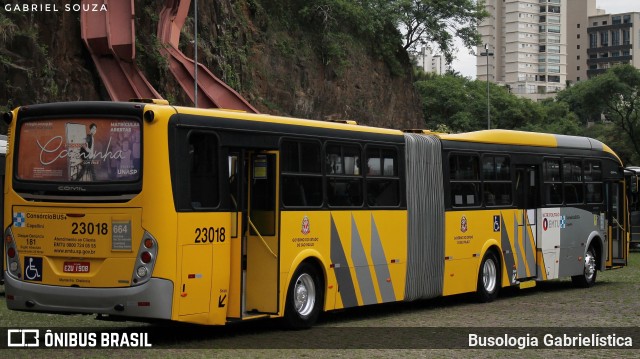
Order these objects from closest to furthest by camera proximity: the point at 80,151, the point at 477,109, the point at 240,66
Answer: the point at 80,151 < the point at 240,66 < the point at 477,109

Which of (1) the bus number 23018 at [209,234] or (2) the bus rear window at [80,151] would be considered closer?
(2) the bus rear window at [80,151]

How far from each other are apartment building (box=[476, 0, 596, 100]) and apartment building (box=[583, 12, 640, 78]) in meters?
3.48

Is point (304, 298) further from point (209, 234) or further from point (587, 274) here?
point (587, 274)

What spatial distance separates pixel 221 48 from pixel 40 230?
136 feet

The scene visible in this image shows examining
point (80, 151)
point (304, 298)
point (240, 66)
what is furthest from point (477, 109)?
point (80, 151)

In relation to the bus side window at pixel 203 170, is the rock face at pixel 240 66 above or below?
above

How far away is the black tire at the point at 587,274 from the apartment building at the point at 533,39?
160m

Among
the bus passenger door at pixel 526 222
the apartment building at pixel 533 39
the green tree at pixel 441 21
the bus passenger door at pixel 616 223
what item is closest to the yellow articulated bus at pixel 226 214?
the bus passenger door at pixel 526 222

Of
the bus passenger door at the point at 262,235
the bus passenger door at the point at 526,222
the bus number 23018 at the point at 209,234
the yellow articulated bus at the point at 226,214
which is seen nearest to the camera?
the yellow articulated bus at the point at 226,214

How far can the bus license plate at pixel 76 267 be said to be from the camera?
531 inches

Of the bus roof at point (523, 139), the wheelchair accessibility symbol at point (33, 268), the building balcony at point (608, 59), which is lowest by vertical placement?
the wheelchair accessibility symbol at point (33, 268)

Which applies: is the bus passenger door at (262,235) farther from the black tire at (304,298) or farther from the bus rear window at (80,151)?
the bus rear window at (80,151)

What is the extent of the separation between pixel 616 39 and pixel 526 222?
6576 inches

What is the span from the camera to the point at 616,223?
26.3m
